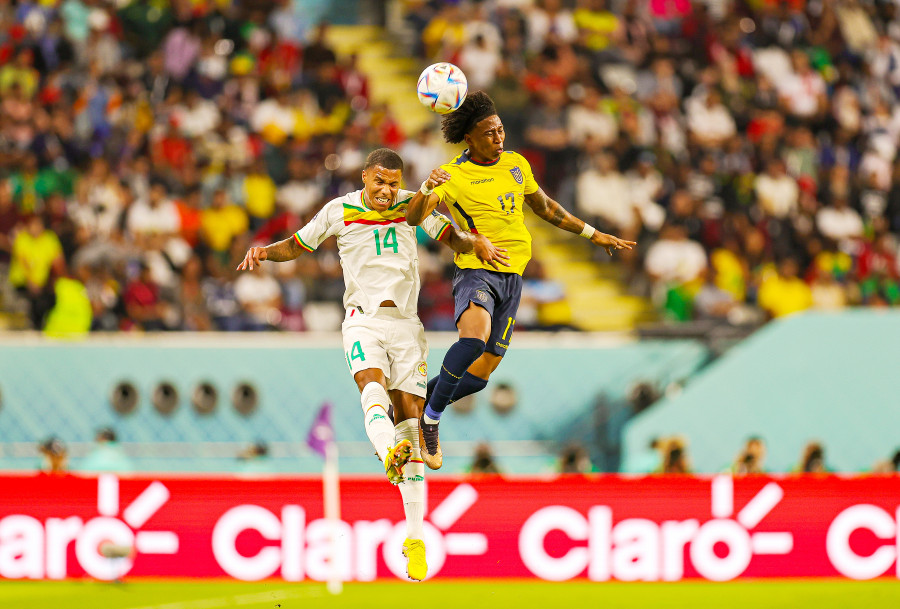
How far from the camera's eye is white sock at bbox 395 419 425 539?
954cm

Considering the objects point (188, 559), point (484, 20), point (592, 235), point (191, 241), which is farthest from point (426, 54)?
point (592, 235)

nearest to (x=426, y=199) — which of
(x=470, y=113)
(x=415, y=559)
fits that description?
(x=470, y=113)

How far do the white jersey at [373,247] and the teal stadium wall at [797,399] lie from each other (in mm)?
7781

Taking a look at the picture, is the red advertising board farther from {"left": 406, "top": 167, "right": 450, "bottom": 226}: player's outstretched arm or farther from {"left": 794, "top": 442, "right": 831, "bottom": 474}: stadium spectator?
{"left": 406, "top": 167, "right": 450, "bottom": 226}: player's outstretched arm

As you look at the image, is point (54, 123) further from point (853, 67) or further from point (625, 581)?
point (853, 67)

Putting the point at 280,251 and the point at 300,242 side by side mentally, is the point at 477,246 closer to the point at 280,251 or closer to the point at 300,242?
the point at 300,242

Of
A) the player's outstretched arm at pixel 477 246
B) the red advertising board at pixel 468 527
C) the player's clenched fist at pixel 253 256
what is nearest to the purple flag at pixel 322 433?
the red advertising board at pixel 468 527

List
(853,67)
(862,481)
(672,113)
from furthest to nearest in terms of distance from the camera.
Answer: (853,67) → (672,113) → (862,481)

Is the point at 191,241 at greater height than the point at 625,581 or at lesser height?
greater

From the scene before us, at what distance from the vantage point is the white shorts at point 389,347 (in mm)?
9375

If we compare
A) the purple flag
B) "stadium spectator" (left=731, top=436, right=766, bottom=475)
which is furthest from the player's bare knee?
"stadium spectator" (left=731, top=436, right=766, bottom=475)

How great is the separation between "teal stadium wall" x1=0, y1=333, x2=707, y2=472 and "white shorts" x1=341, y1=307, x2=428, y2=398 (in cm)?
675

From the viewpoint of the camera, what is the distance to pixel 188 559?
14.2m

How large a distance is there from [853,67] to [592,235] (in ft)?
45.7
